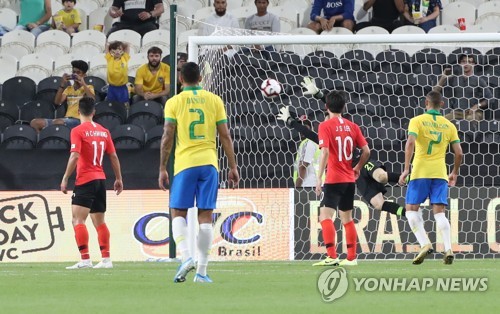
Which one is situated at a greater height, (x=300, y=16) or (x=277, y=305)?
(x=300, y=16)

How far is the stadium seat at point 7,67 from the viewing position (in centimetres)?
2061

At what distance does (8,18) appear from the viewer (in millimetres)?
22344

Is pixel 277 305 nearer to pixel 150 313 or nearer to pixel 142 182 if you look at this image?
pixel 150 313

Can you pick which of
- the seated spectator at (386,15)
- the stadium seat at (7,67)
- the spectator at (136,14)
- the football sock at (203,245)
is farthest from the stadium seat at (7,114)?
the football sock at (203,245)

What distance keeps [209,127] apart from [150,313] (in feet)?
10.2

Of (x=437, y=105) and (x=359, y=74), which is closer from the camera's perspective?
(x=437, y=105)

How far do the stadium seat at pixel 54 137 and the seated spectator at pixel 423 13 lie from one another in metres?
6.14

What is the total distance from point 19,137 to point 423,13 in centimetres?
695

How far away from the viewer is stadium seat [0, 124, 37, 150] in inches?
683

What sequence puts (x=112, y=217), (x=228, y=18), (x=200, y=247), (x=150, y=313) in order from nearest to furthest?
(x=150, y=313) → (x=200, y=247) → (x=112, y=217) → (x=228, y=18)

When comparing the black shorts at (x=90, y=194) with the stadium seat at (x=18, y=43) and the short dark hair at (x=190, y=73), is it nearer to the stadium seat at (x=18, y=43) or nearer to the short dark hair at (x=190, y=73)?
the short dark hair at (x=190, y=73)

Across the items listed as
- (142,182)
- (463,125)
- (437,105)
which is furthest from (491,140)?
(142,182)

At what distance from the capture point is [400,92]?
16641mm

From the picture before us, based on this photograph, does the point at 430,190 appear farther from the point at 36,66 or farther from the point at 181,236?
the point at 36,66
